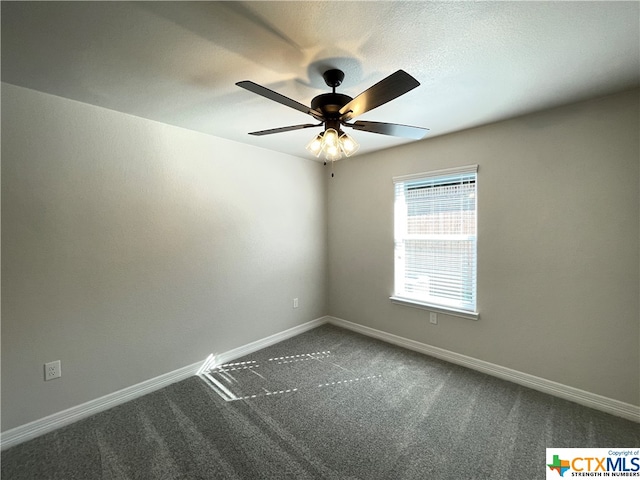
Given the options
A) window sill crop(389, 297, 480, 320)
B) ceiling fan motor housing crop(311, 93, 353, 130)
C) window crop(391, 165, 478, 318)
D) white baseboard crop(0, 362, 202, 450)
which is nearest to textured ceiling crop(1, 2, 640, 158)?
ceiling fan motor housing crop(311, 93, 353, 130)

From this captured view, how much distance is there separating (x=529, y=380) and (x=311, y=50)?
3.11 m

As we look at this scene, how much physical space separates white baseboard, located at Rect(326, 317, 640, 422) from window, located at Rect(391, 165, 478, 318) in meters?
0.47

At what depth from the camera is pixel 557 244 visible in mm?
2256

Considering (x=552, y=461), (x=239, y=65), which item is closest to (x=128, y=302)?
(x=239, y=65)

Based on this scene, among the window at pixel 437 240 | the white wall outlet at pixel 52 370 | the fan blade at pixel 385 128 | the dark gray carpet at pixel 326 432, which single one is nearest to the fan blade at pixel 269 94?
the fan blade at pixel 385 128

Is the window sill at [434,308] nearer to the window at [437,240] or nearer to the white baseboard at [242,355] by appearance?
the window at [437,240]

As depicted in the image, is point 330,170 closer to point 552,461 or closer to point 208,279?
point 208,279

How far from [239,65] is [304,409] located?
246 cm

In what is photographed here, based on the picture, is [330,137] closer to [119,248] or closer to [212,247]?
[212,247]

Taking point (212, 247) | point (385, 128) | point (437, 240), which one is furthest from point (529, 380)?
point (212, 247)

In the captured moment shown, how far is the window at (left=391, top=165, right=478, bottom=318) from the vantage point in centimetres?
277

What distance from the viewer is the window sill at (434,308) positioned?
8.91 feet

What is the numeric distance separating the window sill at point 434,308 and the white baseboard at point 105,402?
175 cm

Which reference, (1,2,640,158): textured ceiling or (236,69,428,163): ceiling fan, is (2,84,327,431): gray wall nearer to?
(1,2,640,158): textured ceiling
